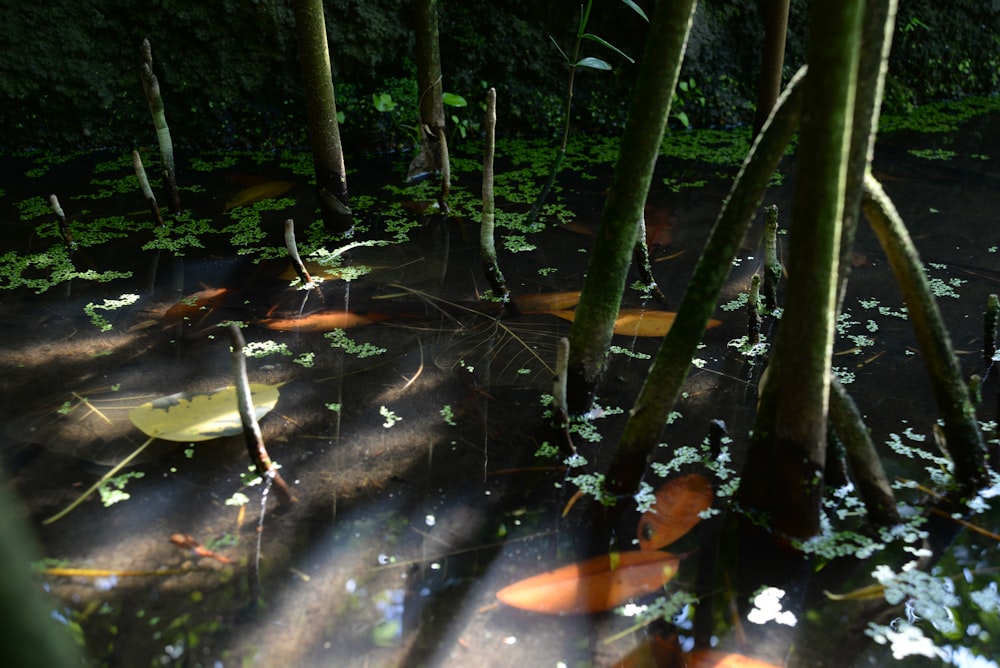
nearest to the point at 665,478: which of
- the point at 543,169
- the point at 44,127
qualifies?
the point at 543,169

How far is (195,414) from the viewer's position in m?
2.06

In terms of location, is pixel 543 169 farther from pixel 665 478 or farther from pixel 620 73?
pixel 665 478

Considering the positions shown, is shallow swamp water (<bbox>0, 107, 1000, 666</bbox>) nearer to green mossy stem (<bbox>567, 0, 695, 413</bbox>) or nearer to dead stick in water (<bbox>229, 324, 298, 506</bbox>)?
dead stick in water (<bbox>229, 324, 298, 506</bbox>)

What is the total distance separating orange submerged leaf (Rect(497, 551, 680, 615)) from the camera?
60.6 inches

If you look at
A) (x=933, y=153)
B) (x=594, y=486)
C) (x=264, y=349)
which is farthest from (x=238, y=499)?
(x=933, y=153)

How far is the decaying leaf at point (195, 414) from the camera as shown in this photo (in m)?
2.00

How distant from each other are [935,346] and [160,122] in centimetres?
290

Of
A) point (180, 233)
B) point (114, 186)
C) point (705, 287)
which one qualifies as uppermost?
point (705, 287)

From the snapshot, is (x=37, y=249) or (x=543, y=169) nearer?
(x=37, y=249)

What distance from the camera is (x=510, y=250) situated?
10.3 ft

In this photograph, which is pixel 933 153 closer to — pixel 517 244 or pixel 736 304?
pixel 736 304

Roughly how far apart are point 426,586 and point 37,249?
241cm

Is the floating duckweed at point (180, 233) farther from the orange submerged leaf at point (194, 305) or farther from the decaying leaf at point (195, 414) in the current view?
the decaying leaf at point (195, 414)

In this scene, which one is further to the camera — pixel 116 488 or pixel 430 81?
pixel 430 81
